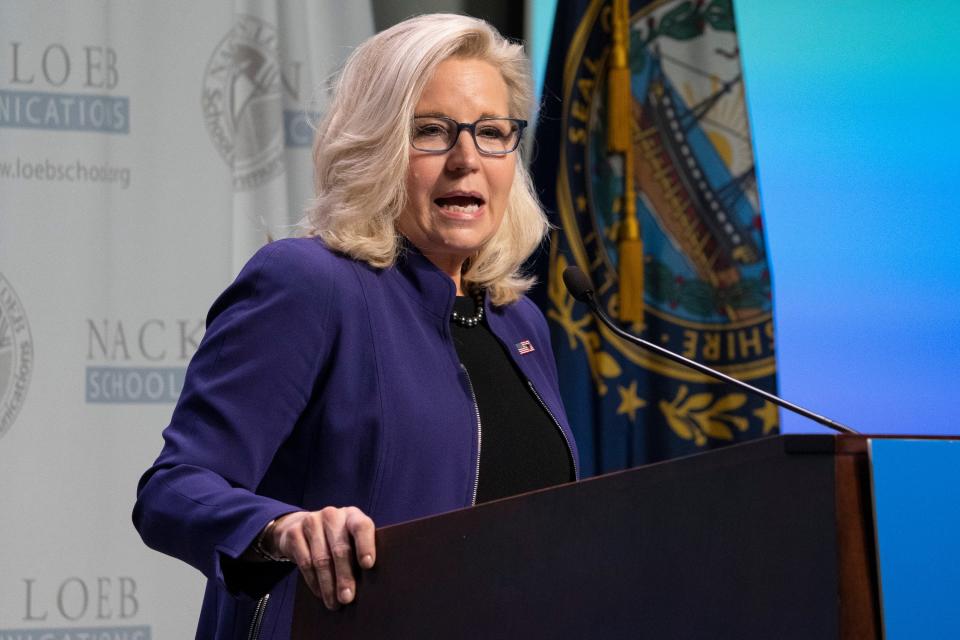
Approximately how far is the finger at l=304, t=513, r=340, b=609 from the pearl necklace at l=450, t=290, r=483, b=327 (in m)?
0.64

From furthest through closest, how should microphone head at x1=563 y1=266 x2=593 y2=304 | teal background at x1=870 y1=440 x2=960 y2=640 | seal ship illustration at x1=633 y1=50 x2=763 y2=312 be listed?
1. seal ship illustration at x1=633 y1=50 x2=763 y2=312
2. microphone head at x1=563 y1=266 x2=593 y2=304
3. teal background at x1=870 y1=440 x2=960 y2=640

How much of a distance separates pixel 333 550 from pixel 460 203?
0.73 meters

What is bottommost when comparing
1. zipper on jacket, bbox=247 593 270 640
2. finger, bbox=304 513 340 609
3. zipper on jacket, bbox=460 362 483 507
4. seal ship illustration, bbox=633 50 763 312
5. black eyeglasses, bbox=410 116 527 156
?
zipper on jacket, bbox=247 593 270 640

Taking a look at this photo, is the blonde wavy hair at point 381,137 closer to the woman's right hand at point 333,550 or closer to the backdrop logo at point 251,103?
the woman's right hand at point 333,550

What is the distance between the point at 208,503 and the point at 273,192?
226cm

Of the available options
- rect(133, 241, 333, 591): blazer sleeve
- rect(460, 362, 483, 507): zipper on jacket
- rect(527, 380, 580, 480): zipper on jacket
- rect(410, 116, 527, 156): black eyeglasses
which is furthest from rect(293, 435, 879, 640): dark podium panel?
rect(410, 116, 527, 156): black eyeglasses

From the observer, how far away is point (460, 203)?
168cm

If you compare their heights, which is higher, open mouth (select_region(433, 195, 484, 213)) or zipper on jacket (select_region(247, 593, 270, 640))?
open mouth (select_region(433, 195, 484, 213))

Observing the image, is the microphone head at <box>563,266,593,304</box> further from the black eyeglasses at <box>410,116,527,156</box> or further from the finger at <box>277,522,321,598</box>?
the finger at <box>277,522,321,598</box>

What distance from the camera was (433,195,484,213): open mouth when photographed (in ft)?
5.49

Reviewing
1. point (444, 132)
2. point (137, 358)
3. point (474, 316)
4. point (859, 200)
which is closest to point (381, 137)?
point (444, 132)

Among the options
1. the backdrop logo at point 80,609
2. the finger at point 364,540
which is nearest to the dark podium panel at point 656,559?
the finger at point 364,540

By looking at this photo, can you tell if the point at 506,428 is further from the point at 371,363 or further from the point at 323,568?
the point at 323,568

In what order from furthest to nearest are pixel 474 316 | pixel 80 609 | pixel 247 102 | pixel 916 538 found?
pixel 247 102
pixel 80 609
pixel 474 316
pixel 916 538
